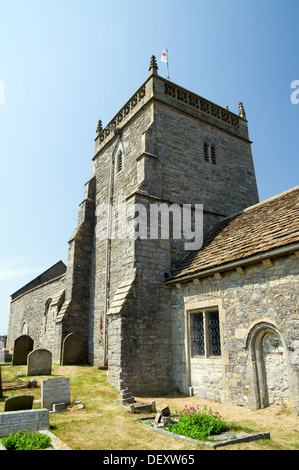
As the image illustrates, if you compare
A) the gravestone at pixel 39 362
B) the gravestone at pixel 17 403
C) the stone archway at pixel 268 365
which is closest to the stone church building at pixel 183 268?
the stone archway at pixel 268 365

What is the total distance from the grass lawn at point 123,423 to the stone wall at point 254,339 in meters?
0.38

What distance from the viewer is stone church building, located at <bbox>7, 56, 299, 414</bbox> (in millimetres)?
7496

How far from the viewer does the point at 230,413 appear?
7176mm

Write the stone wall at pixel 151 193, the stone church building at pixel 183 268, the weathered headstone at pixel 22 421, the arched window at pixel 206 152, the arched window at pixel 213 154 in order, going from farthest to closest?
the arched window at pixel 213 154, the arched window at pixel 206 152, the stone wall at pixel 151 193, the stone church building at pixel 183 268, the weathered headstone at pixel 22 421

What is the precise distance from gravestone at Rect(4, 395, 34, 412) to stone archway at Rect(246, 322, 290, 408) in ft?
16.9

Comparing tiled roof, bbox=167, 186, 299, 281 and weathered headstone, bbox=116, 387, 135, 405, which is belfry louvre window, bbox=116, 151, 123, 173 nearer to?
tiled roof, bbox=167, 186, 299, 281

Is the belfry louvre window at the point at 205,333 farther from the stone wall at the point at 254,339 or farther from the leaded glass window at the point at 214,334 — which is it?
the stone wall at the point at 254,339

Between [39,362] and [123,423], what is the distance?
629 centimetres

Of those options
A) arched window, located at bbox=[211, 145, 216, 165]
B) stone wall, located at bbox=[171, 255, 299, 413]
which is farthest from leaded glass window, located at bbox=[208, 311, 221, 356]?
arched window, located at bbox=[211, 145, 216, 165]

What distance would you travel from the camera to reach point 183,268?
10.7 metres

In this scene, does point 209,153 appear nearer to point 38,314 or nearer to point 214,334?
point 214,334

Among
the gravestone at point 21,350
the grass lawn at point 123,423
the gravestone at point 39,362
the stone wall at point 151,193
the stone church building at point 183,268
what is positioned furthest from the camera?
the gravestone at point 21,350

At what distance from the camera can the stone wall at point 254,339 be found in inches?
272
